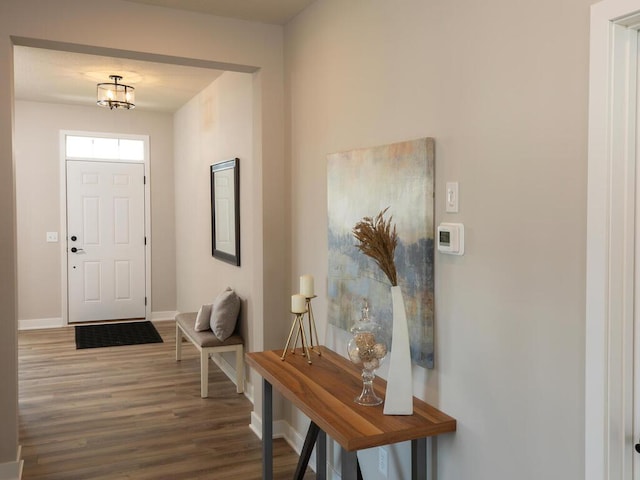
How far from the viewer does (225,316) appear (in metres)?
4.48

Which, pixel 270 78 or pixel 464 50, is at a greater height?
pixel 270 78

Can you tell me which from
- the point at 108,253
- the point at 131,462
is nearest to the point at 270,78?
the point at 131,462

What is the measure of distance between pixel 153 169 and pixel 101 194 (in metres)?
0.70

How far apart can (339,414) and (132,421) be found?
2436 millimetres

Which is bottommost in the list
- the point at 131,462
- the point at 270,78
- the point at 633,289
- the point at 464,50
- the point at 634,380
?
the point at 131,462

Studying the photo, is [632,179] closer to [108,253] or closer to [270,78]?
[270,78]

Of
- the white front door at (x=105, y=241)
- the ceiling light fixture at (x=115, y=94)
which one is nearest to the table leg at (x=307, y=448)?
the ceiling light fixture at (x=115, y=94)

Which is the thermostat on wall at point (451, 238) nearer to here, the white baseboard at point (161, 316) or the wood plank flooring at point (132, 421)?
the wood plank flooring at point (132, 421)

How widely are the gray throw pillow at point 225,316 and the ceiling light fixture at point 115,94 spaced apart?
225 centimetres

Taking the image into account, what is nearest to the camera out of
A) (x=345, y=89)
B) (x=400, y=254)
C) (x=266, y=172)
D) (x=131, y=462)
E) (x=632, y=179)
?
(x=632, y=179)

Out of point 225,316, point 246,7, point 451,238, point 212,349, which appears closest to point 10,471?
point 212,349

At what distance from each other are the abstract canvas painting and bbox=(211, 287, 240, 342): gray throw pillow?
1.75 metres

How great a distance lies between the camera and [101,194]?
23.3 feet

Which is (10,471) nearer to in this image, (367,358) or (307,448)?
(307,448)
